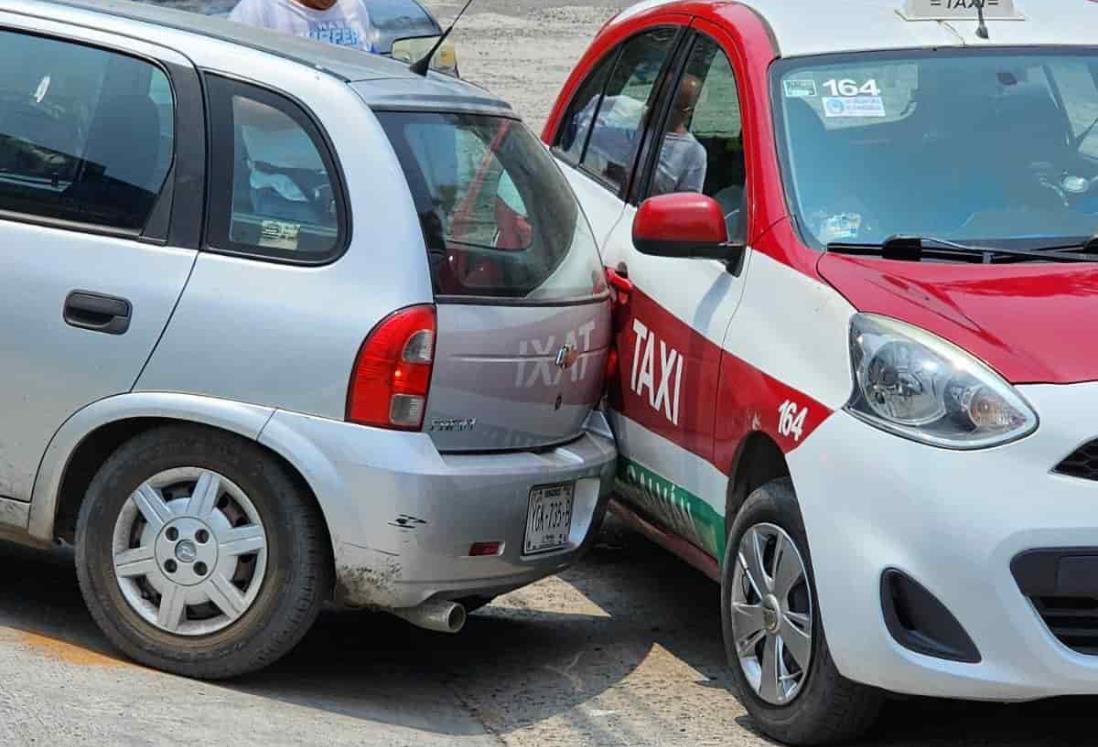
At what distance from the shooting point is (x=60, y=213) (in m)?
5.79

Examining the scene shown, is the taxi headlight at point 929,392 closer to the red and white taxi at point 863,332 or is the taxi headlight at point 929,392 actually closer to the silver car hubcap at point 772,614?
the red and white taxi at point 863,332

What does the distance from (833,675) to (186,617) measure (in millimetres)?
1768

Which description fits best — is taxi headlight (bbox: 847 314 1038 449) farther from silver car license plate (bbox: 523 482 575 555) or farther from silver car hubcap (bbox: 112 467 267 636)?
silver car hubcap (bbox: 112 467 267 636)

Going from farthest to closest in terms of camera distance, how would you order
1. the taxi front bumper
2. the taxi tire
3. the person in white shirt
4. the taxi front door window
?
the person in white shirt
the taxi front door window
the taxi tire
the taxi front bumper

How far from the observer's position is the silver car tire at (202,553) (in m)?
5.51

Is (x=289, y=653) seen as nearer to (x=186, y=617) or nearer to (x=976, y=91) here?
(x=186, y=617)

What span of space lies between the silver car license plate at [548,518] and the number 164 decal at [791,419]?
0.82 metres

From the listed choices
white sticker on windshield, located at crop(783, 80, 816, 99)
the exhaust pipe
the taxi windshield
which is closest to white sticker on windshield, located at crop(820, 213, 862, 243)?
the taxi windshield

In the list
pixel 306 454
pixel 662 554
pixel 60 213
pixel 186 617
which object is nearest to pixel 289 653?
pixel 186 617

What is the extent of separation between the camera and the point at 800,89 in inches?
241

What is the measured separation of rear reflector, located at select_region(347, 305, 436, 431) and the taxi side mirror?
76 cm

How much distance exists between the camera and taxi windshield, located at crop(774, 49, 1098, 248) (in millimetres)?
5809

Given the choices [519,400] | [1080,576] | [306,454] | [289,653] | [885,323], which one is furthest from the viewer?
[289,653]

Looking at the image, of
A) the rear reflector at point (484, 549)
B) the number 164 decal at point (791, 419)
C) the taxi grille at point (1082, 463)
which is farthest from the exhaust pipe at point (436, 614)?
the taxi grille at point (1082, 463)
